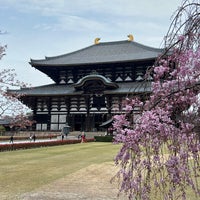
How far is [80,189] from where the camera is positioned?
28.8 feet

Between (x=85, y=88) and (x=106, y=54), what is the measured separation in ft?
31.1

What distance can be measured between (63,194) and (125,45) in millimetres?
44295

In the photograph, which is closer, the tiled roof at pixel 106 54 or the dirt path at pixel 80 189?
the dirt path at pixel 80 189

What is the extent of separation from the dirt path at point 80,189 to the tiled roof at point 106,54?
101ft

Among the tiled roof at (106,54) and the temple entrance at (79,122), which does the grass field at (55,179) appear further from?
the tiled roof at (106,54)

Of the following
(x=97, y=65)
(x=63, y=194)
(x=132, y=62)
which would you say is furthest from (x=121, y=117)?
(x=97, y=65)

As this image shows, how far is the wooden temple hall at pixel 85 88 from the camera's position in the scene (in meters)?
40.3

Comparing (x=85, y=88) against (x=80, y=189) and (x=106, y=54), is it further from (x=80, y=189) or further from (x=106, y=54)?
(x=80, y=189)

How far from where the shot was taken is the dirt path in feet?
25.9

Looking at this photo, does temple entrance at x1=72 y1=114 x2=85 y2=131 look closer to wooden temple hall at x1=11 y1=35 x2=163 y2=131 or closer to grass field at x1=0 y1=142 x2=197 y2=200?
wooden temple hall at x1=11 y1=35 x2=163 y2=131

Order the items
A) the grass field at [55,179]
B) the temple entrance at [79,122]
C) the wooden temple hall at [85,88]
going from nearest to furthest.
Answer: the grass field at [55,179] → the wooden temple hall at [85,88] → the temple entrance at [79,122]

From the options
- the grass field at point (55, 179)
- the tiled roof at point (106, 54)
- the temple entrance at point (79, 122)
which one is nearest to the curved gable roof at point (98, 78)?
the tiled roof at point (106, 54)

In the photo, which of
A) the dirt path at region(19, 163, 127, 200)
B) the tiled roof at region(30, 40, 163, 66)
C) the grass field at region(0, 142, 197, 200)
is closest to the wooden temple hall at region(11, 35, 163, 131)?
the tiled roof at region(30, 40, 163, 66)

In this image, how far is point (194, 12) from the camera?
3.79 metres
